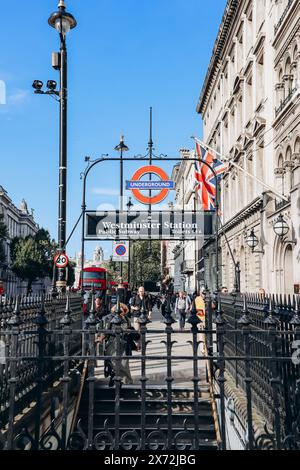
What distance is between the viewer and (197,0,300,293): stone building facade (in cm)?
1670

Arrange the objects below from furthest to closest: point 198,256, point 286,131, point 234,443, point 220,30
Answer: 1. point 198,256
2. point 220,30
3. point 286,131
4. point 234,443

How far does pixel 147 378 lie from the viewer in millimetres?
4590

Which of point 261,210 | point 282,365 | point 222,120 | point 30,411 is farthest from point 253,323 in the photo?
point 222,120

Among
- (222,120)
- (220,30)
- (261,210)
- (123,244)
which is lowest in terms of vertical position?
(123,244)

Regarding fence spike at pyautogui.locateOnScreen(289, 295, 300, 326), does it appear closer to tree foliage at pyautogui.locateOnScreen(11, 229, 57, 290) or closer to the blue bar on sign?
the blue bar on sign

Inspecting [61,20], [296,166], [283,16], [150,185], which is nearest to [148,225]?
[150,185]

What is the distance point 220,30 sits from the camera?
30.5 metres

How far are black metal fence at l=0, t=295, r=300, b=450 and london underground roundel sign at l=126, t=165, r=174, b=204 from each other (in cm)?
555

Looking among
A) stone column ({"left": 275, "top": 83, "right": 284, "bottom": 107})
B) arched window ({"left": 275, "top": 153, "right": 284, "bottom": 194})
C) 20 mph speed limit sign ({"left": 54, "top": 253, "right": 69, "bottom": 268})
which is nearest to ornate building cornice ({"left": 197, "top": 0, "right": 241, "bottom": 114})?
stone column ({"left": 275, "top": 83, "right": 284, "bottom": 107})

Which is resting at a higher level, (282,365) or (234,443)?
(282,365)

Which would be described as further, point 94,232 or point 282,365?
point 94,232

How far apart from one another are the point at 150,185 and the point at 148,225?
51.0 inches

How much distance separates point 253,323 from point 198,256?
4090 cm
